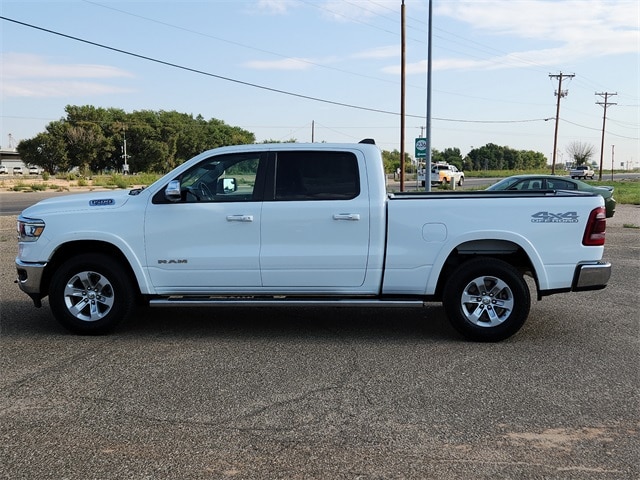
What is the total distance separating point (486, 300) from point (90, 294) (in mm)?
4093

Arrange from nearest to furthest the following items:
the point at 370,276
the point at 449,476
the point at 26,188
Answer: the point at 449,476 < the point at 370,276 < the point at 26,188

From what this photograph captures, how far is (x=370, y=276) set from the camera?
6.27m

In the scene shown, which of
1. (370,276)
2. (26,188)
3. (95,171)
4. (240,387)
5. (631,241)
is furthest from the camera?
(95,171)

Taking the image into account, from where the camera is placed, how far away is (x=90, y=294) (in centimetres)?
→ 646

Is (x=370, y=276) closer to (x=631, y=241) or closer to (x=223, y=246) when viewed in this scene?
(x=223, y=246)

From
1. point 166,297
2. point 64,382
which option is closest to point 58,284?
point 166,297

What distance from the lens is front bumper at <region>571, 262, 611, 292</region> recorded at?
243 inches

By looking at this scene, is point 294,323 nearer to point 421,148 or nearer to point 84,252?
point 84,252

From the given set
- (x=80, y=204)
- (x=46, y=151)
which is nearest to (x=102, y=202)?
(x=80, y=204)

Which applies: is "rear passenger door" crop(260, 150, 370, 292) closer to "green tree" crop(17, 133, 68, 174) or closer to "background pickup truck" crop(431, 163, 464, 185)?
"background pickup truck" crop(431, 163, 464, 185)

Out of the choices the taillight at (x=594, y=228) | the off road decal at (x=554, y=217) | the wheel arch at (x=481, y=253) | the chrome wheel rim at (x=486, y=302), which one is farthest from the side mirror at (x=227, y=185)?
the taillight at (x=594, y=228)

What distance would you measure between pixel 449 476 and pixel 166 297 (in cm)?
382

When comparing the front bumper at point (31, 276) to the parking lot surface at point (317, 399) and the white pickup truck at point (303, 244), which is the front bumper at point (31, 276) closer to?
the white pickup truck at point (303, 244)

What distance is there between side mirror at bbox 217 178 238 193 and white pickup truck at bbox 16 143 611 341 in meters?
0.01
